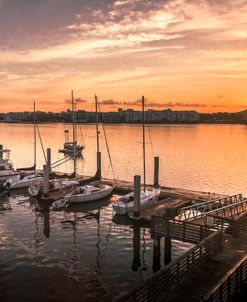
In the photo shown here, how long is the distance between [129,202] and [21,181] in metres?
19.8

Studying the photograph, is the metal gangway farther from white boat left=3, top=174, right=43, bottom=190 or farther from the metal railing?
white boat left=3, top=174, right=43, bottom=190

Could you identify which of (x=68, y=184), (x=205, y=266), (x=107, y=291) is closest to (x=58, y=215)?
(x=68, y=184)

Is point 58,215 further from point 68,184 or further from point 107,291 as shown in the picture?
point 107,291

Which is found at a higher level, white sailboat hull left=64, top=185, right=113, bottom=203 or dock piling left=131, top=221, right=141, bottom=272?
white sailboat hull left=64, top=185, right=113, bottom=203

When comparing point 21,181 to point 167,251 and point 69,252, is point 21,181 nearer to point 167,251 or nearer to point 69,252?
point 69,252

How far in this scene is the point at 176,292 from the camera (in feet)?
52.1

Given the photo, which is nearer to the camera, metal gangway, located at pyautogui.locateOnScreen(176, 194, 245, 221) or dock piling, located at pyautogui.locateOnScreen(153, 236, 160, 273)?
dock piling, located at pyautogui.locateOnScreen(153, 236, 160, 273)

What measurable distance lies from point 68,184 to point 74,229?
14249 mm

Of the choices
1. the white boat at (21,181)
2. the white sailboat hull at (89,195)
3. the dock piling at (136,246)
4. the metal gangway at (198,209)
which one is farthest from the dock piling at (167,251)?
the white boat at (21,181)

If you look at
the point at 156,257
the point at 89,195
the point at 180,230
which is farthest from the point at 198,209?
the point at 89,195

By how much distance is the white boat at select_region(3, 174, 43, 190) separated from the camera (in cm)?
4916

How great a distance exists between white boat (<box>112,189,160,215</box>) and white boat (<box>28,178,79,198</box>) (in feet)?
32.8

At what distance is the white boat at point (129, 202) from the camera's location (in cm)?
3594

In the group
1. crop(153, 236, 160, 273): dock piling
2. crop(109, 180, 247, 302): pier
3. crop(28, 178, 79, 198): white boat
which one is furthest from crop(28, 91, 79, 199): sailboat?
crop(153, 236, 160, 273): dock piling
